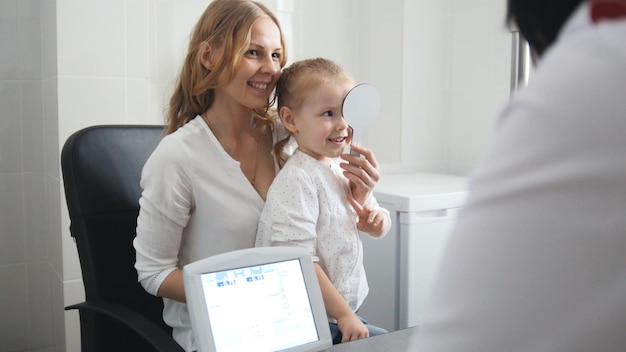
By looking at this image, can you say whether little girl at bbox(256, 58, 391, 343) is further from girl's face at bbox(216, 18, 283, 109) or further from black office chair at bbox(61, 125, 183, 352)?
black office chair at bbox(61, 125, 183, 352)

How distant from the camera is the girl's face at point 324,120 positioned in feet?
4.34

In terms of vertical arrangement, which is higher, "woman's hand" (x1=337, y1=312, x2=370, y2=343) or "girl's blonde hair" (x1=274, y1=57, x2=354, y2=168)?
"girl's blonde hair" (x1=274, y1=57, x2=354, y2=168)

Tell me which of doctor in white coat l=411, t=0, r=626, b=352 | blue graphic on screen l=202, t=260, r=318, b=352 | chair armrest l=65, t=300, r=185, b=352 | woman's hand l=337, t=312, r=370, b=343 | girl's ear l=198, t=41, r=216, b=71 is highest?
girl's ear l=198, t=41, r=216, b=71

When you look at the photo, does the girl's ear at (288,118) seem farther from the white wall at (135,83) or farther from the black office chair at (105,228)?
the white wall at (135,83)

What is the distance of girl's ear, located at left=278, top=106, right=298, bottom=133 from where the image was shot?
1.37 meters

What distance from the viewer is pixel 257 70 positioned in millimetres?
1332

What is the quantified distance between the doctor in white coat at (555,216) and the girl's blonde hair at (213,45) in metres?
1.04

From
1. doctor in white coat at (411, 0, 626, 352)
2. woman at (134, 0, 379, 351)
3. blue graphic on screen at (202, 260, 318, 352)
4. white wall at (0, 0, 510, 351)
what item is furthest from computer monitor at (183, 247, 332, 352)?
white wall at (0, 0, 510, 351)

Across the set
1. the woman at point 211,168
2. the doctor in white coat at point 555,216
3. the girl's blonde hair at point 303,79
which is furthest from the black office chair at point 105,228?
the doctor in white coat at point 555,216

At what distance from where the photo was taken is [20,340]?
221cm

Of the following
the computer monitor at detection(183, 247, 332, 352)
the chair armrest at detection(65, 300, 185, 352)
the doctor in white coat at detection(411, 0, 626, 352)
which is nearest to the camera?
the doctor in white coat at detection(411, 0, 626, 352)

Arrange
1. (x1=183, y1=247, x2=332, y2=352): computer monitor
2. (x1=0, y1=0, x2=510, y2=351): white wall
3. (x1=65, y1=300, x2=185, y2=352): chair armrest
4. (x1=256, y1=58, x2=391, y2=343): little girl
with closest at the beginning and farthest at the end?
(x1=183, y1=247, x2=332, y2=352): computer monitor → (x1=65, y1=300, x2=185, y2=352): chair armrest → (x1=256, y1=58, x2=391, y2=343): little girl → (x1=0, y1=0, x2=510, y2=351): white wall

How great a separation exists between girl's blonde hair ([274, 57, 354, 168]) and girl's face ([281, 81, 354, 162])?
1cm

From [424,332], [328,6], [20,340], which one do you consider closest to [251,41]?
[424,332]
